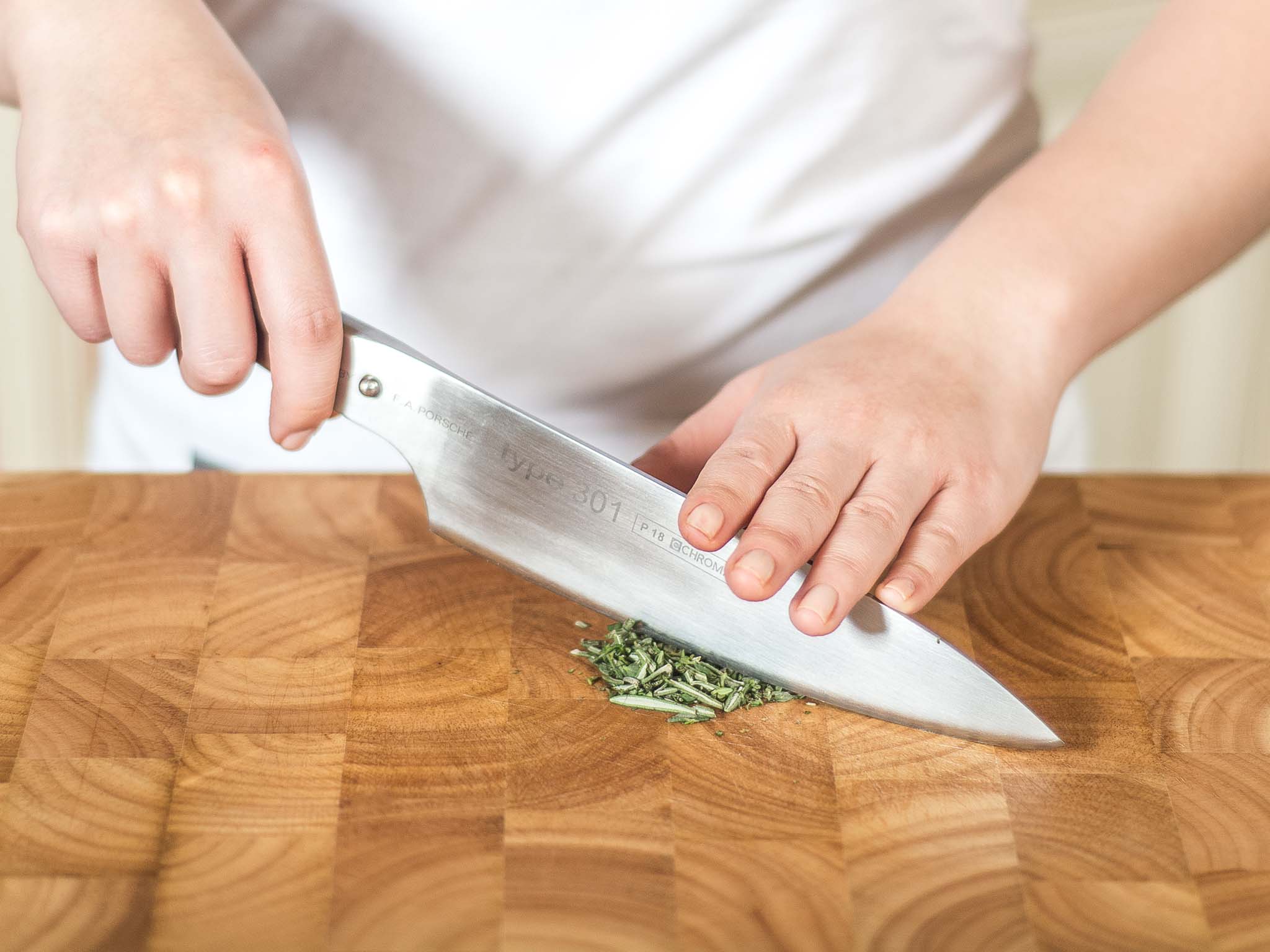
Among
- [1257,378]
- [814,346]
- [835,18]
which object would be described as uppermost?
[835,18]

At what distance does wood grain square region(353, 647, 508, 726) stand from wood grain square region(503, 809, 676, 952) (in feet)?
0.38

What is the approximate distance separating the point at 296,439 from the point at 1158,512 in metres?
0.72

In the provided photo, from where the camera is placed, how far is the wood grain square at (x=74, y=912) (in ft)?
2.34

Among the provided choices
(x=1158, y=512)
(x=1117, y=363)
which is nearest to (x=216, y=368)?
(x=1158, y=512)

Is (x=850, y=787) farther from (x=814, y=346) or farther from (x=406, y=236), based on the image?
(x=406, y=236)

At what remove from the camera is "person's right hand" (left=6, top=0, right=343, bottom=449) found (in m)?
0.80

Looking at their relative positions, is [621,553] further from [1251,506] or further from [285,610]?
[1251,506]

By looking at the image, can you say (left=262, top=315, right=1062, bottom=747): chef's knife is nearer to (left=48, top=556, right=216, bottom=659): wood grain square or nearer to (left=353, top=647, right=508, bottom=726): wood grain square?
(left=353, top=647, right=508, bottom=726): wood grain square

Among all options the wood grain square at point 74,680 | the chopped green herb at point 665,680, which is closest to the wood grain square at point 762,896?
the chopped green herb at point 665,680

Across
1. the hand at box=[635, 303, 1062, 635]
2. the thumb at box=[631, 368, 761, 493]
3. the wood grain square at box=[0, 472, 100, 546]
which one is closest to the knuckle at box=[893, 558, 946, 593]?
the hand at box=[635, 303, 1062, 635]

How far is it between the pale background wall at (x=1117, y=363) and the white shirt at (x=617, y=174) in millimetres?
966

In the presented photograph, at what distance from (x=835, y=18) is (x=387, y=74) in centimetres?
39

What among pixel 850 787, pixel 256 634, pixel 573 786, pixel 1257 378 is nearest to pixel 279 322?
pixel 256 634

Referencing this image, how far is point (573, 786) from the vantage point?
2.66 ft
